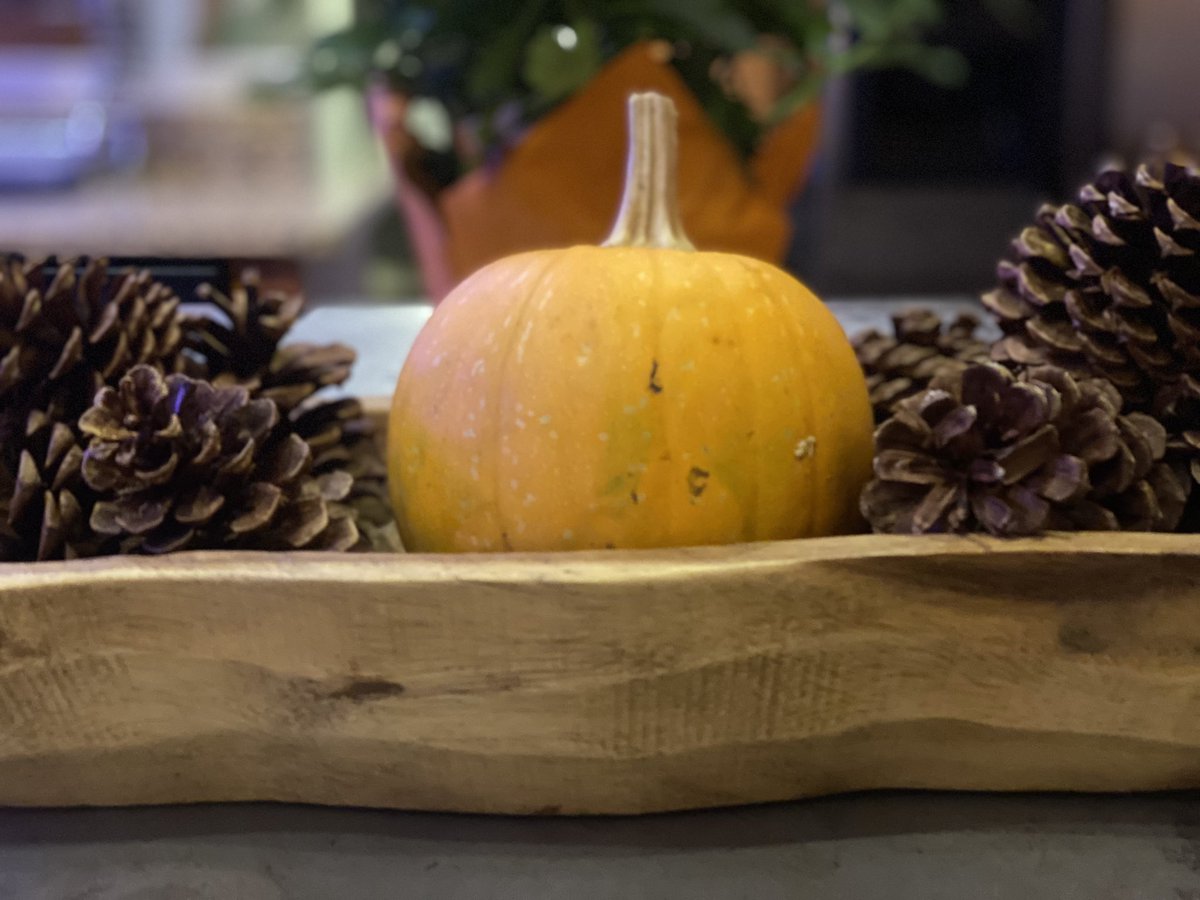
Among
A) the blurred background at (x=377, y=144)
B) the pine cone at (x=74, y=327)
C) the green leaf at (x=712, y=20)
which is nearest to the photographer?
the pine cone at (x=74, y=327)

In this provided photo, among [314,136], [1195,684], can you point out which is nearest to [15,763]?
[1195,684]

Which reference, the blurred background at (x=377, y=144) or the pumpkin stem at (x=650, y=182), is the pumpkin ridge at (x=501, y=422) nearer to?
the pumpkin stem at (x=650, y=182)

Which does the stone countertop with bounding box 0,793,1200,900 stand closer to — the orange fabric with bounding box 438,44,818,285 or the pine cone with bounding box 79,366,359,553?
the pine cone with bounding box 79,366,359,553

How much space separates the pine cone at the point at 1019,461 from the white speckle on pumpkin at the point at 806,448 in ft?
0.11

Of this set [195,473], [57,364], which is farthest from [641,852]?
[57,364]

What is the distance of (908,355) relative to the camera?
2.06 ft

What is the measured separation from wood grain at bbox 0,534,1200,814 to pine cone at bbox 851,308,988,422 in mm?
196

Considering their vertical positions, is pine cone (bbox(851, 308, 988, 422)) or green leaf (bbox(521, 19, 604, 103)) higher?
green leaf (bbox(521, 19, 604, 103))

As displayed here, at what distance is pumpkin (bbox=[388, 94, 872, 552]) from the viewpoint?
47 centimetres

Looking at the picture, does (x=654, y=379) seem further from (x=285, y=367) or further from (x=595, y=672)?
(x=285, y=367)

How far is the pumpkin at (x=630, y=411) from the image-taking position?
1.55 ft

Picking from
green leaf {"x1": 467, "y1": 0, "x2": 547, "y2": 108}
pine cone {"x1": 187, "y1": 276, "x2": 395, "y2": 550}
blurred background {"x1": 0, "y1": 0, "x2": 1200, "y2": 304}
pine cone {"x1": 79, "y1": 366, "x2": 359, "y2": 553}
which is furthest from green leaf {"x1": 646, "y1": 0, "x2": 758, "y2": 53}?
blurred background {"x1": 0, "y1": 0, "x2": 1200, "y2": 304}

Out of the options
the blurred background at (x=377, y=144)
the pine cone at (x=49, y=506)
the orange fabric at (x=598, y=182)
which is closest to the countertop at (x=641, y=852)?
the pine cone at (x=49, y=506)

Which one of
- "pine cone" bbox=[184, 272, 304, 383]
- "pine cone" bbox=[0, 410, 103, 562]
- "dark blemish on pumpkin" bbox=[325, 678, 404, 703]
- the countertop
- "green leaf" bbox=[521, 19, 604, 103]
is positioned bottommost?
the countertop
